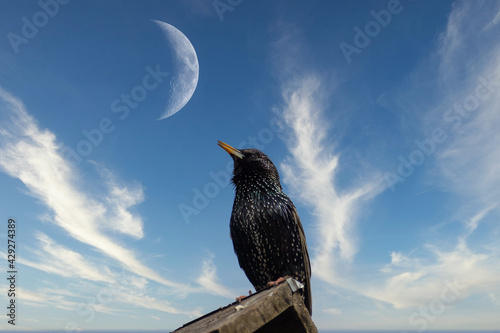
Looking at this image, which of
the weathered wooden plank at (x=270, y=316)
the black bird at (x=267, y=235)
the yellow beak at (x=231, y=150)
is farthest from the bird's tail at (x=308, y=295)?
the weathered wooden plank at (x=270, y=316)

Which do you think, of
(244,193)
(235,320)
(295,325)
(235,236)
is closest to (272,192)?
(244,193)

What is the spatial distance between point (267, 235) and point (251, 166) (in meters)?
1.65

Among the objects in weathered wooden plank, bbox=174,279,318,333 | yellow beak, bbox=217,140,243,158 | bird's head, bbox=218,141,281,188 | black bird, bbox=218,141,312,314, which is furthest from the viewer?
yellow beak, bbox=217,140,243,158

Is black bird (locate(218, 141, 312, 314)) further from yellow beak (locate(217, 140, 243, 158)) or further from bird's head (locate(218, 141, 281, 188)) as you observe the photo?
yellow beak (locate(217, 140, 243, 158))

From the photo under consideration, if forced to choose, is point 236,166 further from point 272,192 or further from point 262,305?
point 262,305

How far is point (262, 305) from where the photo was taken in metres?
2.80

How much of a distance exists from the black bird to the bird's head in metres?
0.05

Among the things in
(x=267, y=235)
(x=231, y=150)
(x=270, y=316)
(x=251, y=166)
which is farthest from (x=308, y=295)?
(x=270, y=316)

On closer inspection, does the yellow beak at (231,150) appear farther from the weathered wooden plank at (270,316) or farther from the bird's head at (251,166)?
the weathered wooden plank at (270,316)

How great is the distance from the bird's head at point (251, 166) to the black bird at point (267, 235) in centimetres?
5

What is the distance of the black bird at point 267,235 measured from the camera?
639cm

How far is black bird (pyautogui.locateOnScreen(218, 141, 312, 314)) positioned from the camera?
21.0ft

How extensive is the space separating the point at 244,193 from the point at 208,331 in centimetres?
472

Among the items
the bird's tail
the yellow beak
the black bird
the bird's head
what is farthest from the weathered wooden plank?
the yellow beak
